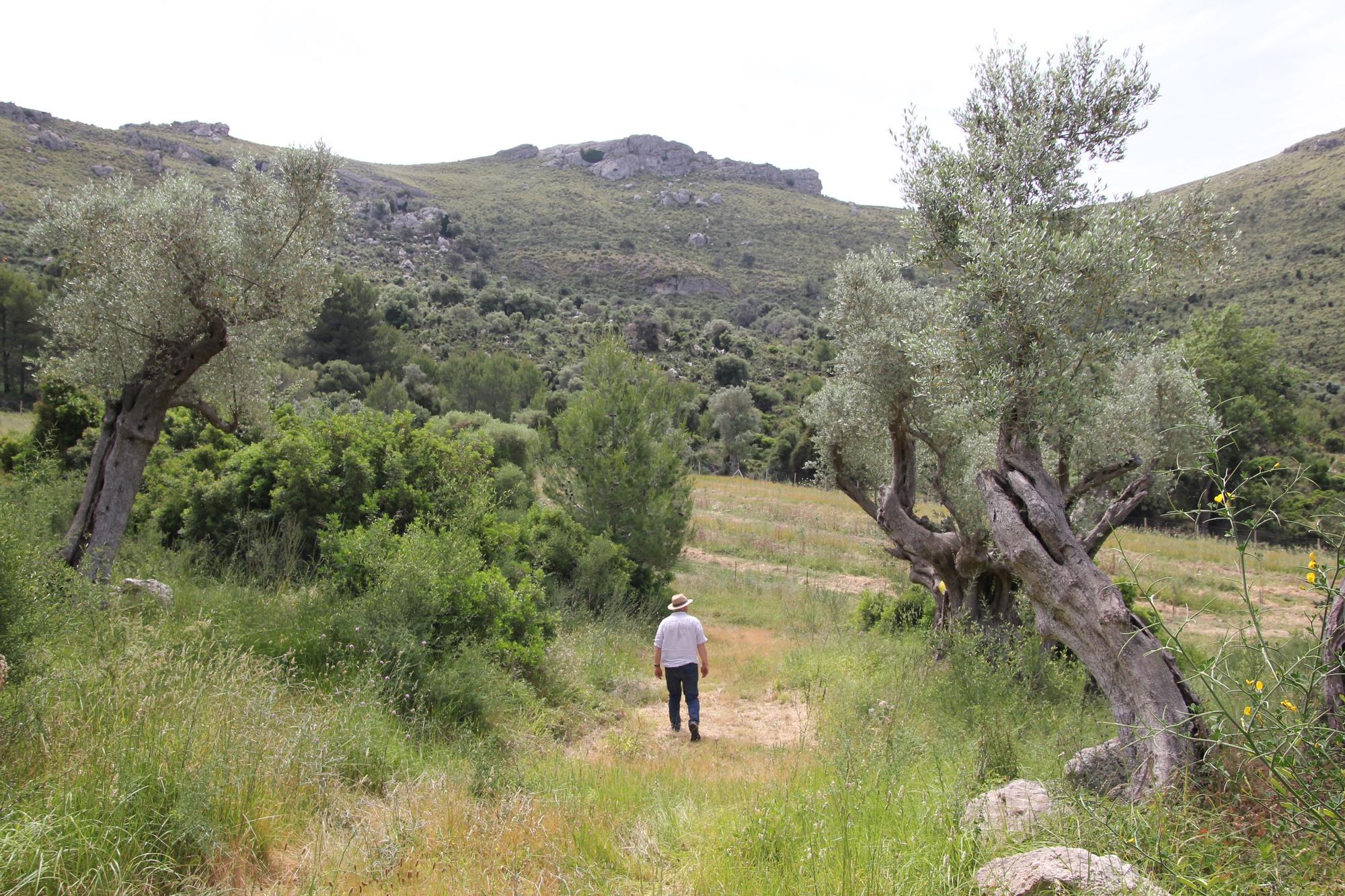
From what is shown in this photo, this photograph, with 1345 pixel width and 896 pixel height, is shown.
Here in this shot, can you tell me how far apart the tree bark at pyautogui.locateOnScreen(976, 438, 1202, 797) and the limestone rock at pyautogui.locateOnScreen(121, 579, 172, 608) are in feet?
29.6

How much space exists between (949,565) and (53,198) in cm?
1335

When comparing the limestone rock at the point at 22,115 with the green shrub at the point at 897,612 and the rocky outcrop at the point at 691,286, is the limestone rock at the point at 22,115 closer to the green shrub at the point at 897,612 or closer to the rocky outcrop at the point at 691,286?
the rocky outcrop at the point at 691,286

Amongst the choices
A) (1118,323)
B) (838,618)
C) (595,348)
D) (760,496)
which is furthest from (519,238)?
(1118,323)

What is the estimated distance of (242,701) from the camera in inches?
215

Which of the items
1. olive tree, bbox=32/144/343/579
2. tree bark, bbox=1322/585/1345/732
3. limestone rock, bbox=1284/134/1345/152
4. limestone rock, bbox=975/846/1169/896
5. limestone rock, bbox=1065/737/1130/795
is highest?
limestone rock, bbox=1284/134/1345/152

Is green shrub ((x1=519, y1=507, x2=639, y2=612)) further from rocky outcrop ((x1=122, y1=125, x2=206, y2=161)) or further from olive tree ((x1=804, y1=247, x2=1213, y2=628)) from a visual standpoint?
rocky outcrop ((x1=122, y1=125, x2=206, y2=161))

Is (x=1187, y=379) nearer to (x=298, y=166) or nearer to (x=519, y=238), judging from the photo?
(x=298, y=166)

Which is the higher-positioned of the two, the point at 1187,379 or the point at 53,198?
the point at 53,198

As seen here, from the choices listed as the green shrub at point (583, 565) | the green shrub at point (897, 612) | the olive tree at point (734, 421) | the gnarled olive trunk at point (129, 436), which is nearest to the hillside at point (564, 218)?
the olive tree at point (734, 421)

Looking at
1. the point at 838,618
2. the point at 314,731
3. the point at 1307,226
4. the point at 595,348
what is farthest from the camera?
the point at 1307,226

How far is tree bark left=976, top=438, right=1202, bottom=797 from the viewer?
5.06 m

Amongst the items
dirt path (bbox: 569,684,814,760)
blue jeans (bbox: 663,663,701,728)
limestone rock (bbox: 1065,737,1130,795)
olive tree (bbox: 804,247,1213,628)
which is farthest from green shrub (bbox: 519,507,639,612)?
limestone rock (bbox: 1065,737,1130,795)

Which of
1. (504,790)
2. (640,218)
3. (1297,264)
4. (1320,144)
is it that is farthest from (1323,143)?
(504,790)

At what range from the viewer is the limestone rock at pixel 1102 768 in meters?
5.41
